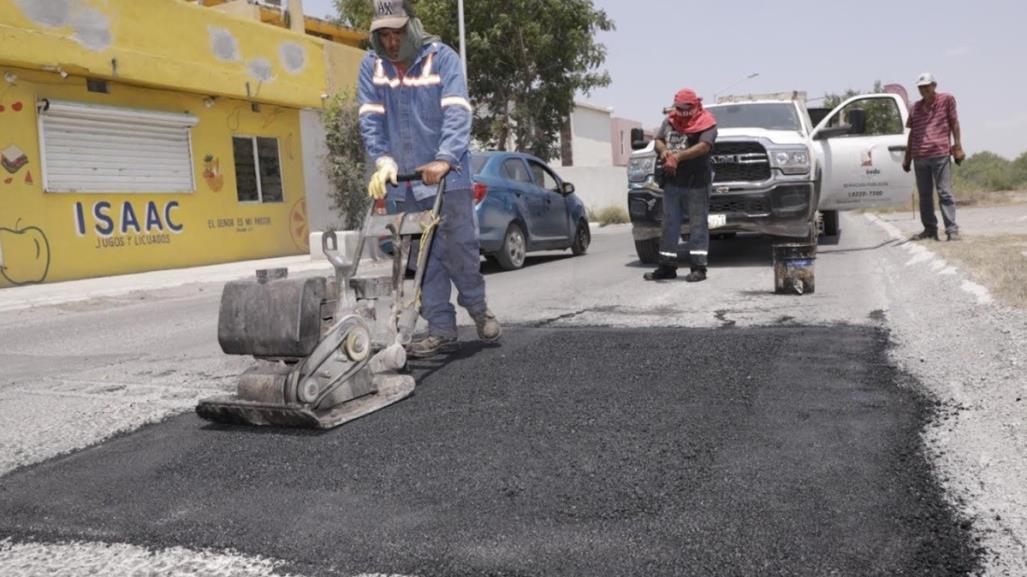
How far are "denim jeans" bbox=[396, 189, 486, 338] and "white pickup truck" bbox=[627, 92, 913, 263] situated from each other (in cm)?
442

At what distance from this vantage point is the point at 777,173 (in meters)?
8.88

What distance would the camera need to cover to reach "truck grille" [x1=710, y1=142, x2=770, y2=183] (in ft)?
29.4

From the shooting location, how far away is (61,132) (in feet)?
43.9

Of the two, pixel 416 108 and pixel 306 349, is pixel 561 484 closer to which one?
pixel 306 349

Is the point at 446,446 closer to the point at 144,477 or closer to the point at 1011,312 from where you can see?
the point at 144,477

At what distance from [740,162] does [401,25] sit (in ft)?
18.1

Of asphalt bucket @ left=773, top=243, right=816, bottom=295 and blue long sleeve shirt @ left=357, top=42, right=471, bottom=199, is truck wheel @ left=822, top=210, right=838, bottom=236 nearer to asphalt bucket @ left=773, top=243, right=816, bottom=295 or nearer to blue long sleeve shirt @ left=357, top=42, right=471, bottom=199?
asphalt bucket @ left=773, top=243, right=816, bottom=295

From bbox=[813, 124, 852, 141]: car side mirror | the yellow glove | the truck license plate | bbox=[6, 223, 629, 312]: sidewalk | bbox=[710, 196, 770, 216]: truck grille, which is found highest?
bbox=[813, 124, 852, 141]: car side mirror

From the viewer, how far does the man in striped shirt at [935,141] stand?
9.93 meters

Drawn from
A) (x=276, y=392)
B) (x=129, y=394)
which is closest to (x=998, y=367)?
(x=276, y=392)

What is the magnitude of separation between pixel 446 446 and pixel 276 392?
78 centimetres

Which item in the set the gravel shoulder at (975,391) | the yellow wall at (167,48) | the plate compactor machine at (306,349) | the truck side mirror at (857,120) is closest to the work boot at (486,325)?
the plate compactor machine at (306,349)

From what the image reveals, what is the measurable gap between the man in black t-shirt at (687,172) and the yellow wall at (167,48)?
32.6ft

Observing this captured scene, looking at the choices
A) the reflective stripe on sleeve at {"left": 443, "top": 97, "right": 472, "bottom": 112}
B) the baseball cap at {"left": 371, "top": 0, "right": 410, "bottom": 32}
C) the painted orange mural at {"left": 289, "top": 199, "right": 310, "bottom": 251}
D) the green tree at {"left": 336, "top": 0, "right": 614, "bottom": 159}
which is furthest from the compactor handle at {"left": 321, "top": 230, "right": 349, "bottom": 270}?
the green tree at {"left": 336, "top": 0, "right": 614, "bottom": 159}
